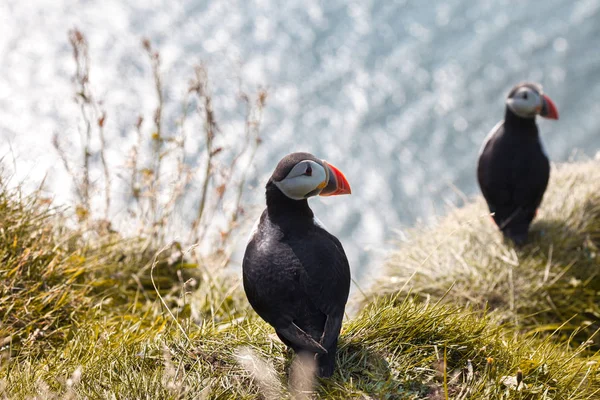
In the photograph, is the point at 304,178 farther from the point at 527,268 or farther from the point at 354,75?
the point at 354,75

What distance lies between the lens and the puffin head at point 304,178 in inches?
116

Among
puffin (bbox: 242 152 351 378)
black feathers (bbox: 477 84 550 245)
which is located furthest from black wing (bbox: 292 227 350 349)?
black feathers (bbox: 477 84 550 245)

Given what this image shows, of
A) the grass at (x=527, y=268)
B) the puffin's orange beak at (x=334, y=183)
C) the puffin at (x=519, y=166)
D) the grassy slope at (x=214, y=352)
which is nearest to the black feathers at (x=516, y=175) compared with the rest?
the puffin at (x=519, y=166)

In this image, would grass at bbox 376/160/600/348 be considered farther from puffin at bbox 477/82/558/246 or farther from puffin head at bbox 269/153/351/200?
puffin head at bbox 269/153/351/200

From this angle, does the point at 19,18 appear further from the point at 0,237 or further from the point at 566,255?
the point at 566,255

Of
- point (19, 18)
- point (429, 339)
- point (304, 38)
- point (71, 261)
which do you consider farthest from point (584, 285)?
point (19, 18)

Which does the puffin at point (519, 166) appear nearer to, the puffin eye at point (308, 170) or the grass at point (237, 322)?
the grass at point (237, 322)

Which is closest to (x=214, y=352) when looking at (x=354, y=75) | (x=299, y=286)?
(x=299, y=286)

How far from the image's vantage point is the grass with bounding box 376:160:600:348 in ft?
14.7

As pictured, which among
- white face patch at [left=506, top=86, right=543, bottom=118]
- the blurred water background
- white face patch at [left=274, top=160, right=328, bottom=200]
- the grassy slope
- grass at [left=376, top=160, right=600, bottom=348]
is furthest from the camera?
the blurred water background

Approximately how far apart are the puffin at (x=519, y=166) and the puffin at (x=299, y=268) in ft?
7.40

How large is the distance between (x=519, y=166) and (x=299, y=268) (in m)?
2.63

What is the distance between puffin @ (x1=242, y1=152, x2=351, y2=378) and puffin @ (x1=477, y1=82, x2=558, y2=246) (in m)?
2.26

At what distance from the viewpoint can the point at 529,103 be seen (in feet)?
16.0
